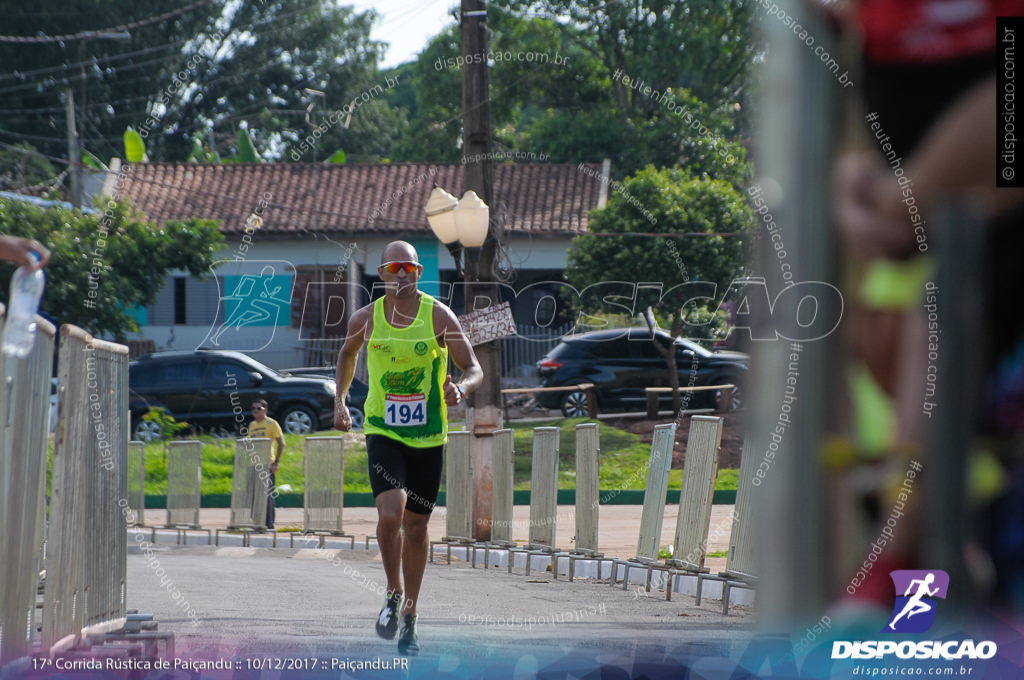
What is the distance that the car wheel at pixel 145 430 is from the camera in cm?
1839

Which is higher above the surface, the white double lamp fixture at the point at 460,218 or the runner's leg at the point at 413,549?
the white double lamp fixture at the point at 460,218

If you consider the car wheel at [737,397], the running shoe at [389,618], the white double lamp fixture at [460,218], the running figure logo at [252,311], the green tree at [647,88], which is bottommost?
the running shoe at [389,618]

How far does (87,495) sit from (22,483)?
0.49m

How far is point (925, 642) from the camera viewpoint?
7.03 ft

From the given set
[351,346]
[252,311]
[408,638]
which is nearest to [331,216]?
[252,311]

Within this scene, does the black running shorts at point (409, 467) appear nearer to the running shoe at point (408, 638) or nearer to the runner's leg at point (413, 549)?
the runner's leg at point (413, 549)

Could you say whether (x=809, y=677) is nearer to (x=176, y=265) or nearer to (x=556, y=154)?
(x=176, y=265)

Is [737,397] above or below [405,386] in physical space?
below

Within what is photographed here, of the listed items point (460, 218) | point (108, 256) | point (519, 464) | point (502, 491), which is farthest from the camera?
point (108, 256)

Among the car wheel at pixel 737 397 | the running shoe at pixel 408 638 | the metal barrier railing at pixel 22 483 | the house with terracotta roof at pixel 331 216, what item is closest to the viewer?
the car wheel at pixel 737 397

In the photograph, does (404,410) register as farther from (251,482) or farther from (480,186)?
(251,482)

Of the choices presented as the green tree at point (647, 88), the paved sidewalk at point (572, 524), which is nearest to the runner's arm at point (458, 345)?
the paved sidewalk at point (572, 524)

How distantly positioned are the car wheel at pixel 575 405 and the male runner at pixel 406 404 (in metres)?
13.8

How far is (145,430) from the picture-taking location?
730 inches
